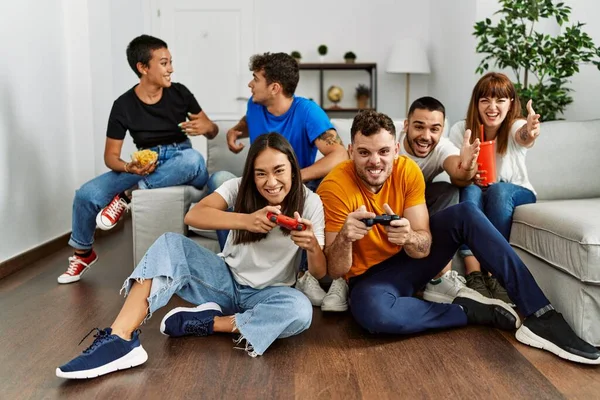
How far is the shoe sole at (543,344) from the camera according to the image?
209 centimetres

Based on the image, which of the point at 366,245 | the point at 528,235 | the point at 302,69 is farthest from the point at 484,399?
the point at 302,69

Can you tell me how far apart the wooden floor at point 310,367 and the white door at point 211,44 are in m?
4.10

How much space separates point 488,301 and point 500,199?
1.55 feet

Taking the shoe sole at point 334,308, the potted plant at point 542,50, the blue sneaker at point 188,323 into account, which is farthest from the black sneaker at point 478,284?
the potted plant at point 542,50

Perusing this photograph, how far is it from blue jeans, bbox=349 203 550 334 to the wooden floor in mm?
68

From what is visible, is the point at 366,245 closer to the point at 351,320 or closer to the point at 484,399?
the point at 351,320

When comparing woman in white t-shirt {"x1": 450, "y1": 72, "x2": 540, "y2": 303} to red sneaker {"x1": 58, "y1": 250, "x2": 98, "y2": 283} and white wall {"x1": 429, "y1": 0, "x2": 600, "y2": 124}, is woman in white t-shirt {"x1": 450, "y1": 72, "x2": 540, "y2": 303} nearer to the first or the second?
white wall {"x1": 429, "y1": 0, "x2": 600, "y2": 124}

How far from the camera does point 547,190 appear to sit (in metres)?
3.24

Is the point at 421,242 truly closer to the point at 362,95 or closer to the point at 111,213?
the point at 111,213

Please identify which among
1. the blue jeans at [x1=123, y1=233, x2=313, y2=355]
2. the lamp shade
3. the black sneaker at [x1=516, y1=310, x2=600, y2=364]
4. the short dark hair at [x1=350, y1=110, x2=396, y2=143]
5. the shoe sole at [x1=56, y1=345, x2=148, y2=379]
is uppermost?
the lamp shade

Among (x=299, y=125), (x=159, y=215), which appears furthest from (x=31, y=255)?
(x=299, y=125)

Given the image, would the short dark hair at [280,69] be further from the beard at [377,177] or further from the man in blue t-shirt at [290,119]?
the beard at [377,177]

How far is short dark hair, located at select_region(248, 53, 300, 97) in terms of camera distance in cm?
307

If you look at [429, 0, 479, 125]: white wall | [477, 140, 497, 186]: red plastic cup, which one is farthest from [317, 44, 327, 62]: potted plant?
[477, 140, 497, 186]: red plastic cup
